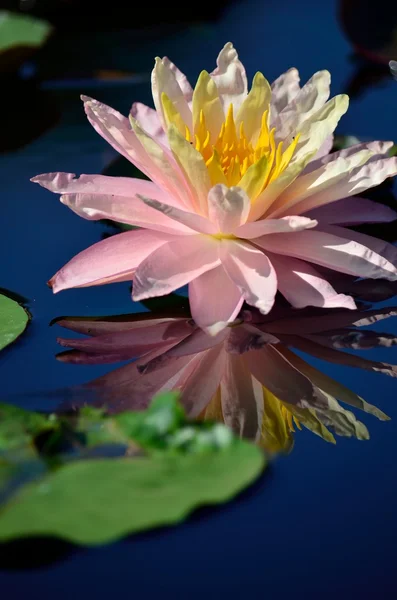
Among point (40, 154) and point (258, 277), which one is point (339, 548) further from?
point (40, 154)

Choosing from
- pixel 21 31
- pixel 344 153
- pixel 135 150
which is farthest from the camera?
pixel 21 31

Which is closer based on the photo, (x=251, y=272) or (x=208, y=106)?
(x=251, y=272)

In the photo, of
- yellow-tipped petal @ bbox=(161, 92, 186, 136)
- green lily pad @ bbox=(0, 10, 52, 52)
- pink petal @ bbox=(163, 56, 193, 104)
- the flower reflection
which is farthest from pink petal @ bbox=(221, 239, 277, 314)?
green lily pad @ bbox=(0, 10, 52, 52)

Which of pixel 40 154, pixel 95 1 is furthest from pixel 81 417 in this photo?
pixel 95 1

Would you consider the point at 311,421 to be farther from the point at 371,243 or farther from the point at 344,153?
the point at 344,153

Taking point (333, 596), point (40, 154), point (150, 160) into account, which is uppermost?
point (150, 160)

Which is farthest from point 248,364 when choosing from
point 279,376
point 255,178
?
point 255,178
